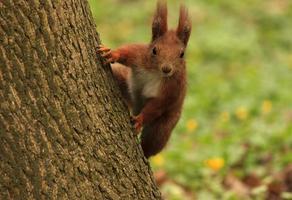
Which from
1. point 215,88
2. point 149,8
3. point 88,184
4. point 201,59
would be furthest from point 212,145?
point 149,8

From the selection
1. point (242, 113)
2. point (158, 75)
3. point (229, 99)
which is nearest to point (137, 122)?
point (158, 75)

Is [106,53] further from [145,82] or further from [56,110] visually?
[145,82]

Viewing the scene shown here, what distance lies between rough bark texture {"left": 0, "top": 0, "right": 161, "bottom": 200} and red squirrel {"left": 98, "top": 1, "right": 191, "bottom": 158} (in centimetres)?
73

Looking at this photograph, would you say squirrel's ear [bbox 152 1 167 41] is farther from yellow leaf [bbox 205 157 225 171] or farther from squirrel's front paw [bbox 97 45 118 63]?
yellow leaf [bbox 205 157 225 171]

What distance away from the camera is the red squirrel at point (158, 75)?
447 centimetres

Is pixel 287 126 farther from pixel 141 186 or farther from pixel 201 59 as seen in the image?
pixel 201 59

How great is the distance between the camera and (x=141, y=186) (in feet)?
12.6

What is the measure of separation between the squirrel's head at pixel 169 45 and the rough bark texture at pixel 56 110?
838 millimetres

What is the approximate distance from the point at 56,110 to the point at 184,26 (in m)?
1.48

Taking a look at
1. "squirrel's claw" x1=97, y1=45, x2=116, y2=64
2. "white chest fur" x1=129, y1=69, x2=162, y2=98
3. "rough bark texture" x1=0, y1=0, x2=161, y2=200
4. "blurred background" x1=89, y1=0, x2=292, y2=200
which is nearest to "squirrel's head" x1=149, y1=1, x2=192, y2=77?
"white chest fur" x1=129, y1=69, x2=162, y2=98

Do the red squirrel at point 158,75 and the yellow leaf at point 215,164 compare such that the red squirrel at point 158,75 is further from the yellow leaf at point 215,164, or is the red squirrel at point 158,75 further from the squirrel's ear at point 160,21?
the yellow leaf at point 215,164

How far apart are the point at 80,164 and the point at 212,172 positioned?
2.75 m

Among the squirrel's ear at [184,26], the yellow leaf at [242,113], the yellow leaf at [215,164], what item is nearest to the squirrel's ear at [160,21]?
the squirrel's ear at [184,26]

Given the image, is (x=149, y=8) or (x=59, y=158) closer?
(x=59, y=158)
